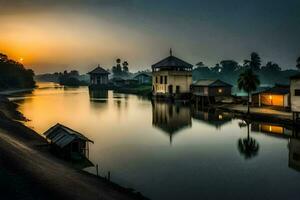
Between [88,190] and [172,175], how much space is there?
7957 millimetres

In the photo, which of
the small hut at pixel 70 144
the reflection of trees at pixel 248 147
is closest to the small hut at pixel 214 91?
the reflection of trees at pixel 248 147

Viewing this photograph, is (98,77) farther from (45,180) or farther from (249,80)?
(45,180)

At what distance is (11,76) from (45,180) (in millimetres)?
147522

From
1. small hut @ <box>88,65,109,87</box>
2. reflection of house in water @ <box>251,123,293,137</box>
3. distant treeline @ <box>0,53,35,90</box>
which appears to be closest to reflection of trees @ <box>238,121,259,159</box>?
reflection of house in water @ <box>251,123,293,137</box>

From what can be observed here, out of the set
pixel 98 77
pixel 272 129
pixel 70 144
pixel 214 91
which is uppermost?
pixel 98 77

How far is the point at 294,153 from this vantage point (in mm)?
30938

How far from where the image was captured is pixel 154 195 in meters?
19.7

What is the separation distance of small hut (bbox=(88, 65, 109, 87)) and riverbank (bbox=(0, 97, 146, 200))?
466 feet

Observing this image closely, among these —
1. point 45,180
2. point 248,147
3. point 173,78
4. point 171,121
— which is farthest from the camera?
point 173,78

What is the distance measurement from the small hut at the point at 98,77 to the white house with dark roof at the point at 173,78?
249ft

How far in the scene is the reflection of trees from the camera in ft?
102

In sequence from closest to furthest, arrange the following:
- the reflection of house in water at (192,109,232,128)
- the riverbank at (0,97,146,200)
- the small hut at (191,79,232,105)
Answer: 1. the riverbank at (0,97,146,200)
2. the reflection of house in water at (192,109,232,128)
3. the small hut at (191,79,232,105)

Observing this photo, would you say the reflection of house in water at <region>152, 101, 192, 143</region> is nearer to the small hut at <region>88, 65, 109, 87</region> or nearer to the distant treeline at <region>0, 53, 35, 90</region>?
the distant treeline at <region>0, 53, 35, 90</region>

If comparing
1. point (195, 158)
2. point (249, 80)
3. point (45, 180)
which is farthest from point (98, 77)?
point (45, 180)
